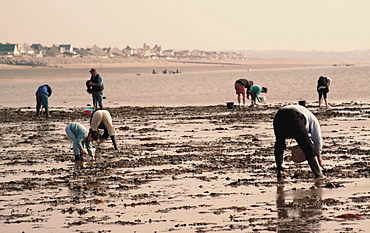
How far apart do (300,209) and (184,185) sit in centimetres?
253

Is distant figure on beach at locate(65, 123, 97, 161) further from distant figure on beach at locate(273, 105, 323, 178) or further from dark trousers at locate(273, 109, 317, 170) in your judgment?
dark trousers at locate(273, 109, 317, 170)

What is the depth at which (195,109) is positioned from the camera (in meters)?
29.6

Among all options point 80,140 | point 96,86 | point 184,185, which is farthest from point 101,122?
point 96,86

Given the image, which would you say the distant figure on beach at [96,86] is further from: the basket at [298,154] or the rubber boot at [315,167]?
the rubber boot at [315,167]

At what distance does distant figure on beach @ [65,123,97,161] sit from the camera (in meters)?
15.1

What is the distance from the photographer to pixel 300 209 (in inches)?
370

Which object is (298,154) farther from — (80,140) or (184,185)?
(80,140)

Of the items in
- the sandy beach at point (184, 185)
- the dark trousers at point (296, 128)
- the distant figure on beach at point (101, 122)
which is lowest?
the sandy beach at point (184, 185)

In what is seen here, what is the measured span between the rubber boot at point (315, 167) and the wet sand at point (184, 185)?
0.14 metres

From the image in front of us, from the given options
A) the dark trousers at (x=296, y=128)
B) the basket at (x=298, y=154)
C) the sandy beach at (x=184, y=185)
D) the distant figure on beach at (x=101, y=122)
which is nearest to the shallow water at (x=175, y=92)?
the sandy beach at (x=184, y=185)

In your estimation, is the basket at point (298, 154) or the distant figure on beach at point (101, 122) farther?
the distant figure on beach at point (101, 122)

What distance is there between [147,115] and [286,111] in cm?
1586

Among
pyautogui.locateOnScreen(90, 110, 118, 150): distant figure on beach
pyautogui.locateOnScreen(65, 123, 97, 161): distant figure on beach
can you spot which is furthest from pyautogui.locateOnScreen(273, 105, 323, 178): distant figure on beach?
pyautogui.locateOnScreen(90, 110, 118, 150): distant figure on beach

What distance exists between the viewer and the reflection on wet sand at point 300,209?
27.7ft
